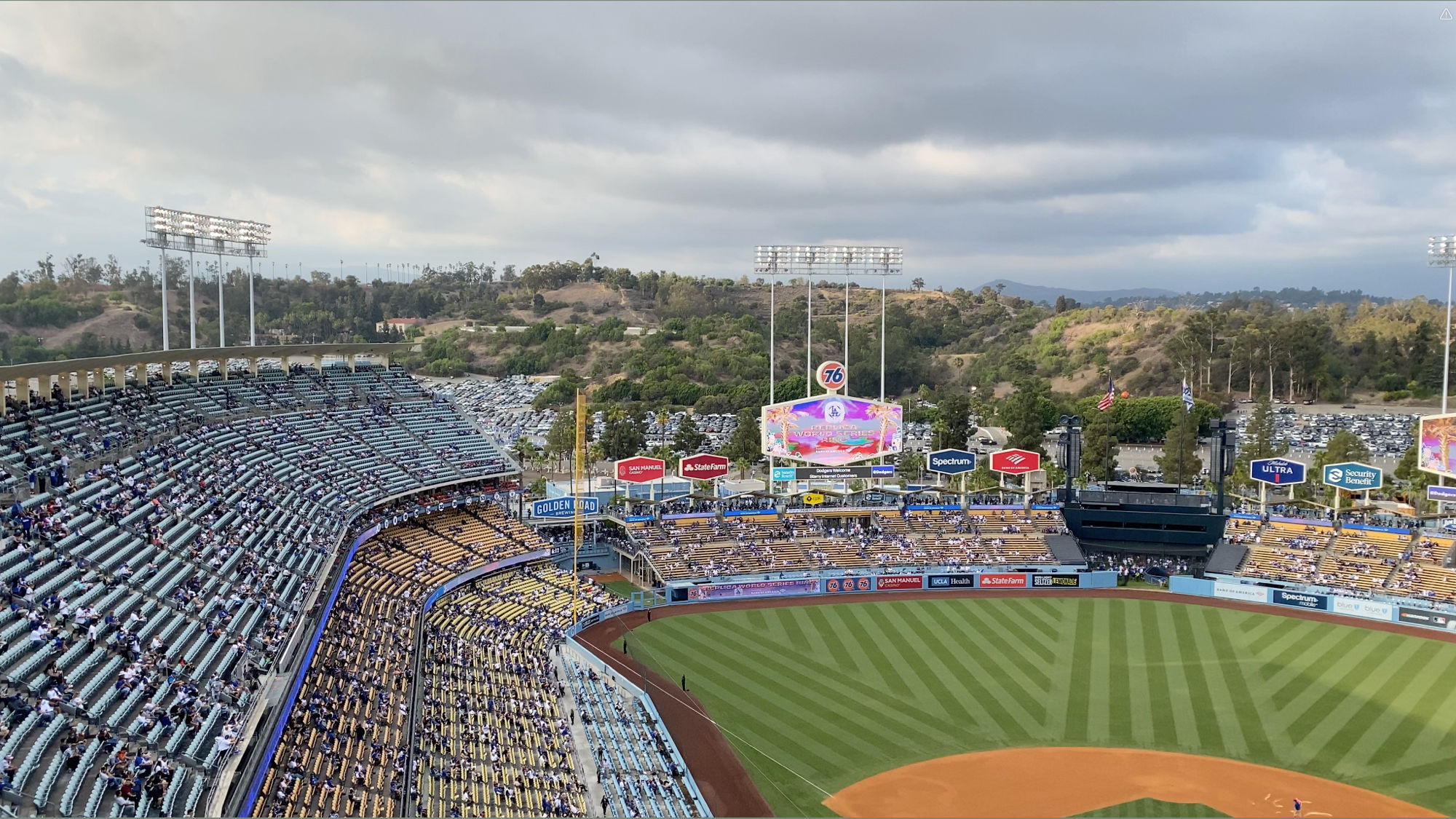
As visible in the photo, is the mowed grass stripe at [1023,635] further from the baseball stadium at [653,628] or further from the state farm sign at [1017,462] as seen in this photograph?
the state farm sign at [1017,462]

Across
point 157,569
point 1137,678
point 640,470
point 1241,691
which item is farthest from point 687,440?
point 157,569

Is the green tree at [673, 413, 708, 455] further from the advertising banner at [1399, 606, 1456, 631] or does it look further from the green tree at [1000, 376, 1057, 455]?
the advertising banner at [1399, 606, 1456, 631]

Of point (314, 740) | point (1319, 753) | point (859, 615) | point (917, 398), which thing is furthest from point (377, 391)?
point (917, 398)

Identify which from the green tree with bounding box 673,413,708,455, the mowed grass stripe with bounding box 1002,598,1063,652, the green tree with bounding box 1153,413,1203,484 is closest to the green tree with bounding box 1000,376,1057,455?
the green tree with bounding box 1153,413,1203,484

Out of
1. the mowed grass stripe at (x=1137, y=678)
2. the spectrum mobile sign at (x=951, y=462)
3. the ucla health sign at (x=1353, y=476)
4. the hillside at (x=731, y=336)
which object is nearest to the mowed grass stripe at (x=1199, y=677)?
the mowed grass stripe at (x=1137, y=678)

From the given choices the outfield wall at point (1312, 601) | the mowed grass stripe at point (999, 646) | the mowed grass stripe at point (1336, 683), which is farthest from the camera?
the outfield wall at point (1312, 601)

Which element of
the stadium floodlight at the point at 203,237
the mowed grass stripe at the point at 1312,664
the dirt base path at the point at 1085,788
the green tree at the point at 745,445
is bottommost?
the dirt base path at the point at 1085,788

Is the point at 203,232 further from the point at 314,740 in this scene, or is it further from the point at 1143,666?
the point at 1143,666
